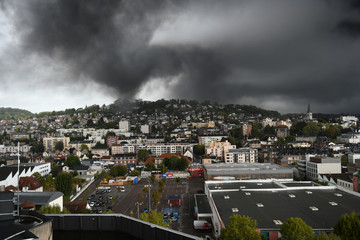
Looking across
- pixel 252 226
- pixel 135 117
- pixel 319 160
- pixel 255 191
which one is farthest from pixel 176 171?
pixel 135 117

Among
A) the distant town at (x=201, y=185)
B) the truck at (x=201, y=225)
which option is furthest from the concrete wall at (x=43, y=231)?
the truck at (x=201, y=225)

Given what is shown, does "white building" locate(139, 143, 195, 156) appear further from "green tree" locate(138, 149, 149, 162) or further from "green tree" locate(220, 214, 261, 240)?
"green tree" locate(220, 214, 261, 240)

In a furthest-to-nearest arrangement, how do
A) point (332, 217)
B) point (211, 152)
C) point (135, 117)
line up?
point (135, 117)
point (211, 152)
point (332, 217)

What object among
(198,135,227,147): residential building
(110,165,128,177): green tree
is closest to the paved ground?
(110,165,128,177): green tree

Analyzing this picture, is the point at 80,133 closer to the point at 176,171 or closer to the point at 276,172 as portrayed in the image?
the point at 176,171

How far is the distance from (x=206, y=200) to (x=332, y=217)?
9.74 m

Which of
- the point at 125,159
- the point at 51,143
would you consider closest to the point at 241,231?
the point at 125,159

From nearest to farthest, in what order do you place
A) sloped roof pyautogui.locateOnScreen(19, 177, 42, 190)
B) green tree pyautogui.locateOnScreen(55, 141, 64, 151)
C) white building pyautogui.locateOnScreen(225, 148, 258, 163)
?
sloped roof pyautogui.locateOnScreen(19, 177, 42, 190) → white building pyautogui.locateOnScreen(225, 148, 258, 163) → green tree pyautogui.locateOnScreen(55, 141, 64, 151)

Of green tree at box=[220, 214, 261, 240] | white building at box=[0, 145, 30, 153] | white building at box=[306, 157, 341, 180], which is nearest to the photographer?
green tree at box=[220, 214, 261, 240]

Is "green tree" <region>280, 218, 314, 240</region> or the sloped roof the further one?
the sloped roof

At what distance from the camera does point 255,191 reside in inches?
782

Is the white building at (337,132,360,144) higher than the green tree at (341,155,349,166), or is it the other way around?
the white building at (337,132,360,144)

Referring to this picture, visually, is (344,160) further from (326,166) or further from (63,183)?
(63,183)

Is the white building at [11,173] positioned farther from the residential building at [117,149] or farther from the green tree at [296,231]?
the residential building at [117,149]
